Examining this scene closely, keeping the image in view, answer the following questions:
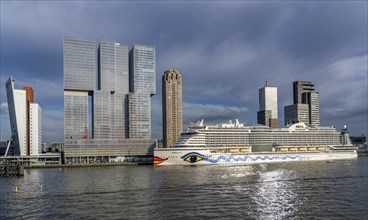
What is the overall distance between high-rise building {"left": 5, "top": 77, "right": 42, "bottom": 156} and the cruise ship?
232 ft

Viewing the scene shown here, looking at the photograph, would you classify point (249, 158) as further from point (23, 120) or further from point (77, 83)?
point (23, 120)

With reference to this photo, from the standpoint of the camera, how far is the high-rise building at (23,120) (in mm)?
148875

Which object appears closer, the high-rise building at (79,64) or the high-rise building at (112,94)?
the high-rise building at (79,64)

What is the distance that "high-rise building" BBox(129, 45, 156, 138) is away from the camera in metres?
173

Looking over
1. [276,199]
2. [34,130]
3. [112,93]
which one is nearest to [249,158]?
[276,199]

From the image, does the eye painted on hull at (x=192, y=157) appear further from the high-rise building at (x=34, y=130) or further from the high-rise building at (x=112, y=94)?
the high-rise building at (x=34, y=130)

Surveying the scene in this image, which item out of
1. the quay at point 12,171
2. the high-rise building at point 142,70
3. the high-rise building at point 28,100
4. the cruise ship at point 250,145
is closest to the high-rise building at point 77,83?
the high-rise building at point 28,100

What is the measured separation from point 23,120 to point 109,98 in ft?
132

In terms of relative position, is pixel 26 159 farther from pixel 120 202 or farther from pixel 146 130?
pixel 120 202

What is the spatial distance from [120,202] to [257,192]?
18.4 metres

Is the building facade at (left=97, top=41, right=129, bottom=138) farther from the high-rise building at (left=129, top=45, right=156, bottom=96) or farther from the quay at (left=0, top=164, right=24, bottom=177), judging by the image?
the quay at (left=0, top=164, right=24, bottom=177)

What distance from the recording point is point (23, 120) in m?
151

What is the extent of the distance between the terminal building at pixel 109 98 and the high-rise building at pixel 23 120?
14137mm

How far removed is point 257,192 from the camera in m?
46.2
